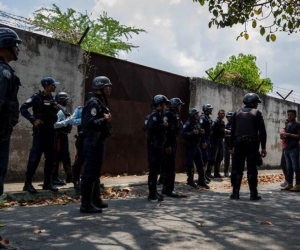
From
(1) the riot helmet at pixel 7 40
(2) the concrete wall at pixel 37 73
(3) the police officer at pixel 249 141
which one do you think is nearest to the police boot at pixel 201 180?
(3) the police officer at pixel 249 141

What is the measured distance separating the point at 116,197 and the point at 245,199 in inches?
93.7

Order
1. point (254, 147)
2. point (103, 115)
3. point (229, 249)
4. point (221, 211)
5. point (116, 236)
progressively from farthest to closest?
1. point (254, 147)
2. point (221, 211)
3. point (103, 115)
4. point (116, 236)
5. point (229, 249)

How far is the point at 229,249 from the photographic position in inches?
154

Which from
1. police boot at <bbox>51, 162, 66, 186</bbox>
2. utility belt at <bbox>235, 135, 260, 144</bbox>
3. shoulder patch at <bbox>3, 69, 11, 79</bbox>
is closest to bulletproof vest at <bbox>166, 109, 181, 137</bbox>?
utility belt at <bbox>235, 135, 260, 144</bbox>

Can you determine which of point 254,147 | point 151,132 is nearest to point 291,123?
point 254,147

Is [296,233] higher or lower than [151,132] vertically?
lower

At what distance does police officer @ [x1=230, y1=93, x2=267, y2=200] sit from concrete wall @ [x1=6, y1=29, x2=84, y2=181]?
3.78 metres

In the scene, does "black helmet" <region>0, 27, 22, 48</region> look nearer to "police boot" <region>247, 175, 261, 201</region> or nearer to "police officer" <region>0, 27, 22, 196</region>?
"police officer" <region>0, 27, 22, 196</region>

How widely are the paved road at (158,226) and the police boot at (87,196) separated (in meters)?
0.14

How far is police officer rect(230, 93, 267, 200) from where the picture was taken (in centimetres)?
727

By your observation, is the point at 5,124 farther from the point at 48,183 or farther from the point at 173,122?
the point at 173,122

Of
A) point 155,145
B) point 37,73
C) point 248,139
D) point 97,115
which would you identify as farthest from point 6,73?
point 37,73

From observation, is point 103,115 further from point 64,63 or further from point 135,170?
point 135,170

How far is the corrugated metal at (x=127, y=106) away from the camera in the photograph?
10.2 m
